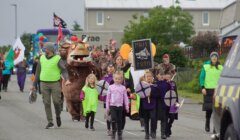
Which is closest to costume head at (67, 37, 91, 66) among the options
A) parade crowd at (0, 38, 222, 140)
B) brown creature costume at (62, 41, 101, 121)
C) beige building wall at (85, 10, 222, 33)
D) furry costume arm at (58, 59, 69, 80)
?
brown creature costume at (62, 41, 101, 121)

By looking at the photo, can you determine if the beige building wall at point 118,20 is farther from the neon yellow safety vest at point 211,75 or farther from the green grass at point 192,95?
the neon yellow safety vest at point 211,75

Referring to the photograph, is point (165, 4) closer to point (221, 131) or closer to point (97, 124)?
point (97, 124)

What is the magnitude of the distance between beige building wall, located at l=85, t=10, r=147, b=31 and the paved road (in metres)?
75.9

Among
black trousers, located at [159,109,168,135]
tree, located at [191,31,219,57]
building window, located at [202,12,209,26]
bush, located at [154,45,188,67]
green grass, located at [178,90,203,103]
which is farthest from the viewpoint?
building window, located at [202,12,209,26]

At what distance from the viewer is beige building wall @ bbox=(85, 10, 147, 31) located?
101 meters

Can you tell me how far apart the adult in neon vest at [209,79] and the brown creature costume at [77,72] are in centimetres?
328

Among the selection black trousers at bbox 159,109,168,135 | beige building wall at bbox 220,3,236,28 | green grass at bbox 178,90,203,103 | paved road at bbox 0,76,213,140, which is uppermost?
beige building wall at bbox 220,3,236,28

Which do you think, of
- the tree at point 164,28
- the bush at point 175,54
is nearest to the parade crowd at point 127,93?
the bush at point 175,54

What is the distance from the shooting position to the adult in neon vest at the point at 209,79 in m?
17.2

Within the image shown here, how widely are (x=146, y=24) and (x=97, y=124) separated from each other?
50684mm

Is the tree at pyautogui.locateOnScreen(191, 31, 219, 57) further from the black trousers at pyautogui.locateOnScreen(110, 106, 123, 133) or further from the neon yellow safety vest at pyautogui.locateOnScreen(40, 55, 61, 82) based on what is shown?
the black trousers at pyautogui.locateOnScreen(110, 106, 123, 133)

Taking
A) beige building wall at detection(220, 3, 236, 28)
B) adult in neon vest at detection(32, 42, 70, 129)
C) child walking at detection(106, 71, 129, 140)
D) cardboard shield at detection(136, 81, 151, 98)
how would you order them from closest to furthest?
child walking at detection(106, 71, 129, 140), cardboard shield at detection(136, 81, 151, 98), adult in neon vest at detection(32, 42, 70, 129), beige building wall at detection(220, 3, 236, 28)

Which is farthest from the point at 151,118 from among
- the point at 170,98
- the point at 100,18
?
the point at 100,18

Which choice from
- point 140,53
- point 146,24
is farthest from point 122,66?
point 146,24
